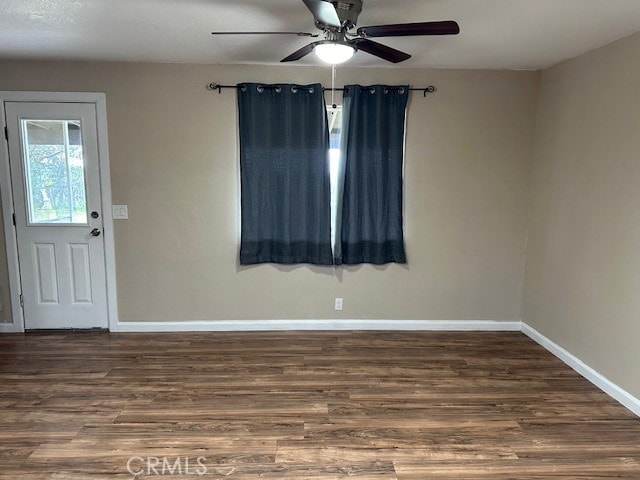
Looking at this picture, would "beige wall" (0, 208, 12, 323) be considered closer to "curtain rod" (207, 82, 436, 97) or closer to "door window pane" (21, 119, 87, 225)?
"door window pane" (21, 119, 87, 225)

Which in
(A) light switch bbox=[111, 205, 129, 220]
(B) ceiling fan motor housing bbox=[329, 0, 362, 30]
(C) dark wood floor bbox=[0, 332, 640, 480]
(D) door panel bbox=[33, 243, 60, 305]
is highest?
(B) ceiling fan motor housing bbox=[329, 0, 362, 30]

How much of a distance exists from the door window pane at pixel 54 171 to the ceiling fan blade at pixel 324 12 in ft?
8.33

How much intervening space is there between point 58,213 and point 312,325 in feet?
8.13

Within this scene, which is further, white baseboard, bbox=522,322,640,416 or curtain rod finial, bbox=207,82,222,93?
→ curtain rod finial, bbox=207,82,222,93

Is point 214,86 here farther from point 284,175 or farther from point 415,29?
point 415,29

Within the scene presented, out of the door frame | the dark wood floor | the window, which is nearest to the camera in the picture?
the dark wood floor

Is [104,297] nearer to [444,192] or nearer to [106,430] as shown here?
[106,430]

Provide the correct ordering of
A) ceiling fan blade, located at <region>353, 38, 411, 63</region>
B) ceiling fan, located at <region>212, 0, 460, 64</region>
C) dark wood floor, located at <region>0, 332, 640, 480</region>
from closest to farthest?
ceiling fan, located at <region>212, 0, 460, 64</region>
dark wood floor, located at <region>0, 332, 640, 480</region>
ceiling fan blade, located at <region>353, 38, 411, 63</region>

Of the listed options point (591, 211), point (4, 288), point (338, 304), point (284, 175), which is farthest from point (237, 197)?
point (591, 211)

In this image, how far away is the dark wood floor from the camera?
1925mm

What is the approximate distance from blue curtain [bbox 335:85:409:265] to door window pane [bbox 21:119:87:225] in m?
2.31

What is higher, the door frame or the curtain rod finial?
the curtain rod finial

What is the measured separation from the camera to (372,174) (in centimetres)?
340

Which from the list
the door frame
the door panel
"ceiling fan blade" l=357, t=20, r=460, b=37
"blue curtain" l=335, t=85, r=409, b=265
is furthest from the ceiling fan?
the door panel
